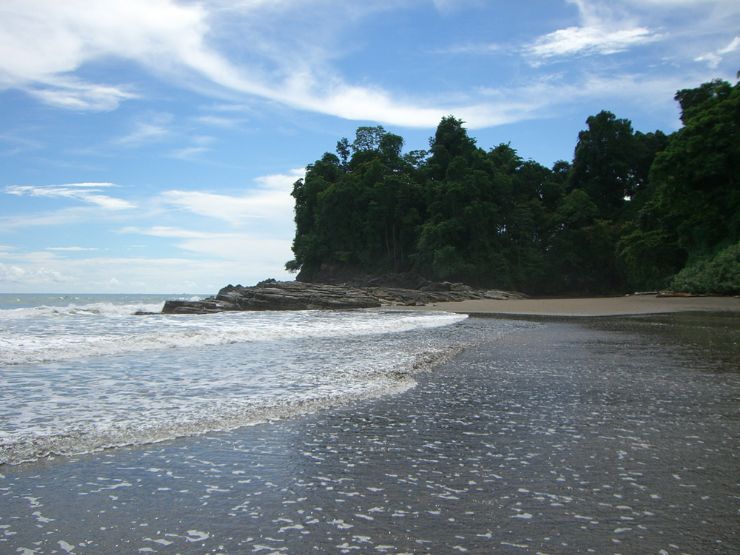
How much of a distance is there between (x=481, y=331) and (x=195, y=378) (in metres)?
10.1

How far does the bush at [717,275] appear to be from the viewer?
26.8m

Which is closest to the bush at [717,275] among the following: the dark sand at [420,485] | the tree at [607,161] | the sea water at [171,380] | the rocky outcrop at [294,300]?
the rocky outcrop at [294,300]

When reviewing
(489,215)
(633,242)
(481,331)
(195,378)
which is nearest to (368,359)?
(195,378)

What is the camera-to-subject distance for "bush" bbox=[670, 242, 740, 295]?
2681cm

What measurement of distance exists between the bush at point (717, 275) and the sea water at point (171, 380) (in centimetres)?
1899

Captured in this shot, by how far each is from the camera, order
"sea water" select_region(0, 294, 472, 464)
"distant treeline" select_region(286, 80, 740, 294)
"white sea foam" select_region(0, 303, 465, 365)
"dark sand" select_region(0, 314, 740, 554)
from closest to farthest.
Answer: "dark sand" select_region(0, 314, 740, 554), "sea water" select_region(0, 294, 472, 464), "white sea foam" select_region(0, 303, 465, 365), "distant treeline" select_region(286, 80, 740, 294)

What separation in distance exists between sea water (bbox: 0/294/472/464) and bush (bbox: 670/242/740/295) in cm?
1899

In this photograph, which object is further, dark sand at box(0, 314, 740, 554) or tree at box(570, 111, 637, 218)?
tree at box(570, 111, 637, 218)

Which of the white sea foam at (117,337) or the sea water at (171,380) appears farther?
the white sea foam at (117,337)

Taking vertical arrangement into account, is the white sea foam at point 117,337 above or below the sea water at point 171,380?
above

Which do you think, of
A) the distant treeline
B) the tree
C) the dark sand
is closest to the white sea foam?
the dark sand

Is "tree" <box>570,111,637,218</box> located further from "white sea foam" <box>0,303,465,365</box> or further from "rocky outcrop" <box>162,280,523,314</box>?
"white sea foam" <box>0,303,465,365</box>

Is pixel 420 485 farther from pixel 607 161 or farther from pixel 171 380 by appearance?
pixel 607 161

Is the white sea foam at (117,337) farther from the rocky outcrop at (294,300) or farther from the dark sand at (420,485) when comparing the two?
the rocky outcrop at (294,300)
